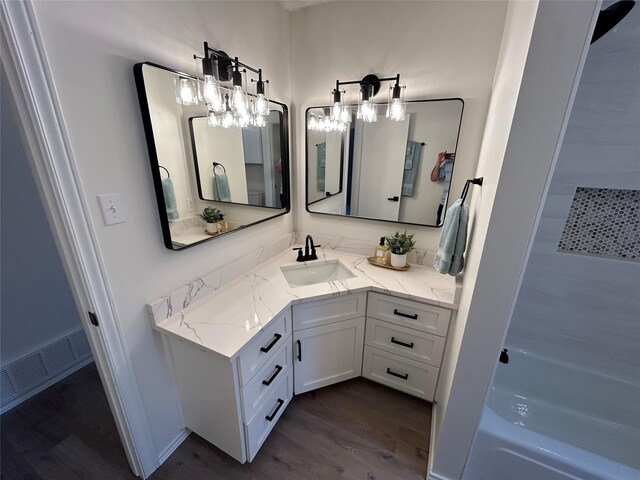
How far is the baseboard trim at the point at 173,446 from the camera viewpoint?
4.43 ft

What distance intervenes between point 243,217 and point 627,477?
2039 millimetres

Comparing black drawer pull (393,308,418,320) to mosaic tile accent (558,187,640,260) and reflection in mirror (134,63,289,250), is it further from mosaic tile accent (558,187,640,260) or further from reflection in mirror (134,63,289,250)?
reflection in mirror (134,63,289,250)

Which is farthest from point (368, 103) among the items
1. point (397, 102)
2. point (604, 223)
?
point (604, 223)

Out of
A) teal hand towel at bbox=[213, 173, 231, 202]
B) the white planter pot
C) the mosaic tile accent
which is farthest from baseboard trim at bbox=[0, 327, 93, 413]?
the mosaic tile accent

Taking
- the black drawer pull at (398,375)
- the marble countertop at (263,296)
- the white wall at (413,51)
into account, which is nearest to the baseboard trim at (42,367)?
the marble countertop at (263,296)

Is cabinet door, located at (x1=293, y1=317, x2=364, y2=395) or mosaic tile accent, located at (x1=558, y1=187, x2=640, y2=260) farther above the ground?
mosaic tile accent, located at (x1=558, y1=187, x2=640, y2=260)

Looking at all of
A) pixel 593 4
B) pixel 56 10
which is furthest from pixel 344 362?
pixel 56 10

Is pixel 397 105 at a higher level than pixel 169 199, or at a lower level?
higher

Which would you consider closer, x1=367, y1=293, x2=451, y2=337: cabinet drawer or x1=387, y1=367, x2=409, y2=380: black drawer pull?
x1=367, y1=293, x2=451, y2=337: cabinet drawer

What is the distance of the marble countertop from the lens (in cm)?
115

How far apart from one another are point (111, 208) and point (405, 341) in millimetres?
1634

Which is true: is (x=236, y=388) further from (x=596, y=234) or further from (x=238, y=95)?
(x=596, y=234)

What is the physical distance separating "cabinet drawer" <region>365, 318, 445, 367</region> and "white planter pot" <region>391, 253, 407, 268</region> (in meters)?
0.39

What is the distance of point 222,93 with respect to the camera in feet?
4.38
